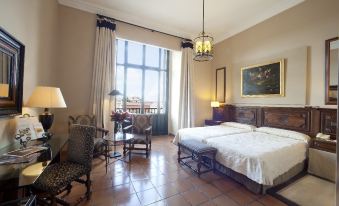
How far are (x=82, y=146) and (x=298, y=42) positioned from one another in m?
4.51

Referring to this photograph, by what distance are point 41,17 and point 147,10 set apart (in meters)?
2.27

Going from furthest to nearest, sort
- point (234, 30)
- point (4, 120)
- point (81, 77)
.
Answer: point (234, 30) → point (81, 77) → point (4, 120)

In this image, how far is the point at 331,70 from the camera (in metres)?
2.88

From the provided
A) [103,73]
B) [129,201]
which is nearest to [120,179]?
[129,201]

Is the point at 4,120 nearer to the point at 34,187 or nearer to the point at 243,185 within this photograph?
the point at 34,187

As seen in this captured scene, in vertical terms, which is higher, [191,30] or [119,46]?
[191,30]

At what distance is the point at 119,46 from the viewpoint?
5094mm

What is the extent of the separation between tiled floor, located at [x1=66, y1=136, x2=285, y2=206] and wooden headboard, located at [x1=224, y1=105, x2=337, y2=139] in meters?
1.88

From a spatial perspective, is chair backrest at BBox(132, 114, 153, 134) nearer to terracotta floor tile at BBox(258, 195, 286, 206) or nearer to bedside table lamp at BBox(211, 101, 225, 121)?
bedside table lamp at BBox(211, 101, 225, 121)

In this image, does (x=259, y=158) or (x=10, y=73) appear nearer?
(x=10, y=73)

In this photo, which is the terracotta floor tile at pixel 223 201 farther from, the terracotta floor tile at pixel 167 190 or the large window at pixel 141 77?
the large window at pixel 141 77

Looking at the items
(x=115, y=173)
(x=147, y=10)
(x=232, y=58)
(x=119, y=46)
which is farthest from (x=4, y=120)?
(x=232, y=58)

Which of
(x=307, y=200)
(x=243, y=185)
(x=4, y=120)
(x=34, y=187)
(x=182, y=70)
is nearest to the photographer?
(x=34, y=187)

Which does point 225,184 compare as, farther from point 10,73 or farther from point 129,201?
point 10,73
